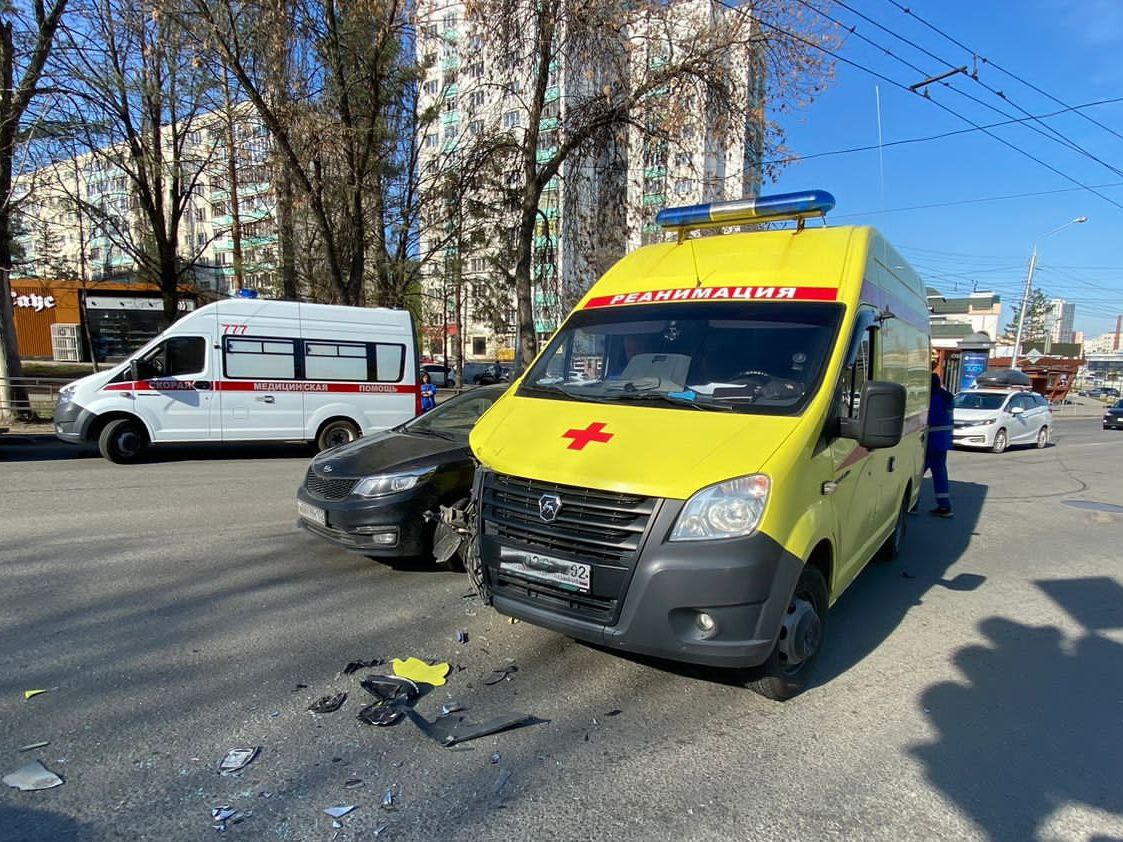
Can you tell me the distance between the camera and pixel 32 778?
2539mm

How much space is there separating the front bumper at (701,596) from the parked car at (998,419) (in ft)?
49.3

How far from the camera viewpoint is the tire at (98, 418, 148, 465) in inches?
392

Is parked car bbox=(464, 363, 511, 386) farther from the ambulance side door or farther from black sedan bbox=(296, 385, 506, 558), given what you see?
the ambulance side door

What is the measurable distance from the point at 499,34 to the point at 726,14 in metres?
4.72

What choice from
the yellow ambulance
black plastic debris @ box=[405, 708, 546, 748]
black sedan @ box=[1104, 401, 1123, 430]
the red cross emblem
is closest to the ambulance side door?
the yellow ambulance

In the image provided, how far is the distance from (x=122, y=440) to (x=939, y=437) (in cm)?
Answer: 1165

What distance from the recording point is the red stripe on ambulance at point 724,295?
12.5ft

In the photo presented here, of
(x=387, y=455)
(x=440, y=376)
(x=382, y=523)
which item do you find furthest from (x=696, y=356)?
(x=440, y=376)

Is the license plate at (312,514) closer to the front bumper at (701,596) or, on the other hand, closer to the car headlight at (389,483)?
the car headlight at (389,483)

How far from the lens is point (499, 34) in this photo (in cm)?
1345

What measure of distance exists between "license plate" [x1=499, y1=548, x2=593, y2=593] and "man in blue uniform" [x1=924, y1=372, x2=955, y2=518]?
6323 millimetres

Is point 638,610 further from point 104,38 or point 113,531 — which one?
point 104,38

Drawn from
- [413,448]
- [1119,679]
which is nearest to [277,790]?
[413,448]

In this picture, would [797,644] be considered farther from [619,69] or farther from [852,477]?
[619,69]
